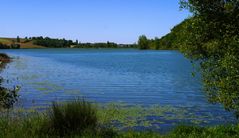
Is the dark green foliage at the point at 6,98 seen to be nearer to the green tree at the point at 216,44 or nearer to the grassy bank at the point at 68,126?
the grassy bank at the point at 68,126

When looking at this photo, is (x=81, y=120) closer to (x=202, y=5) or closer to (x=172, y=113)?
(x=202, y=5)

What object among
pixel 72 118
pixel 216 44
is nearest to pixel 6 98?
pixel 72 118

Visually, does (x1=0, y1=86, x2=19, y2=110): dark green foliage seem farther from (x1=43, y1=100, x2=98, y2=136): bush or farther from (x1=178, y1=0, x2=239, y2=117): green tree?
(x1=178, y1=0, x2=239, y2=117): green tree

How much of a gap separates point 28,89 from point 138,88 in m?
11.3

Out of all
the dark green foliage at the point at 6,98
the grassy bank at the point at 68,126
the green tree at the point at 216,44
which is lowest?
the grassy bank at the point at 68,126

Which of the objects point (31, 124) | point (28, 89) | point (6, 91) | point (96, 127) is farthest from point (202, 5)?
point (28, 89)

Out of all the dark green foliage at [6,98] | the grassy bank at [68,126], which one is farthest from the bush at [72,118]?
the dark green foliage at [6,98]

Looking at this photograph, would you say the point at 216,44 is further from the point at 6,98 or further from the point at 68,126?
the point at 6,98

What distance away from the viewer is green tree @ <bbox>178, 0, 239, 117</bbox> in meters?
11.6

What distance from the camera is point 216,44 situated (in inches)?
474

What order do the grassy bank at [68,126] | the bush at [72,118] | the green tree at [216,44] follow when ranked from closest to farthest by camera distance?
the green tree at [216,44], the grassy bank at [68,126], the bush at [72,118]

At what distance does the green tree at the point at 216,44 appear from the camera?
37.9ft

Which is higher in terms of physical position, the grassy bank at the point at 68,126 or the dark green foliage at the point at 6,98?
the dark green foliage at the point at 6,98

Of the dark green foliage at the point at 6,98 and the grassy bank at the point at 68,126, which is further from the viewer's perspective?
the dark green foliage at the point at 6,98
